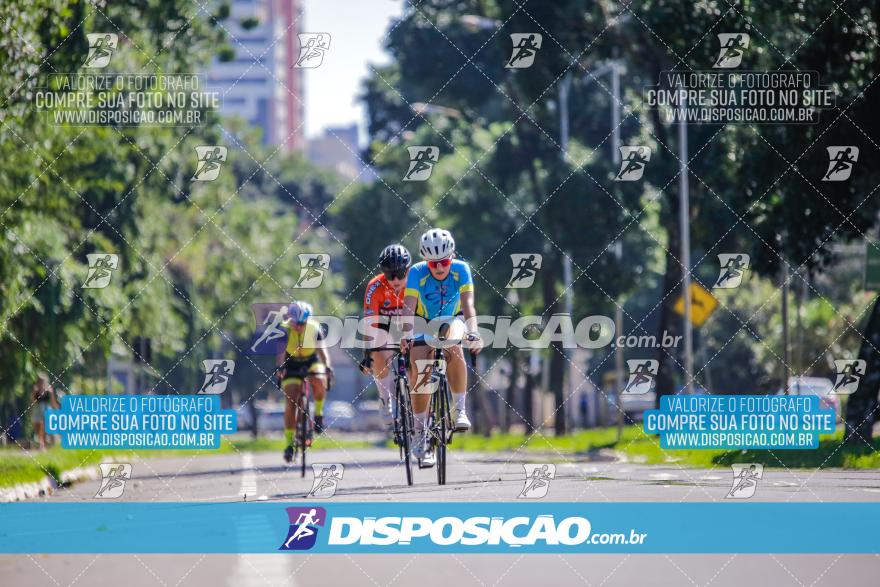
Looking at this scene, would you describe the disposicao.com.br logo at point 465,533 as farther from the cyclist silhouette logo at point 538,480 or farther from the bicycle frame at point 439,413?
the bicycle frame at point 439,413

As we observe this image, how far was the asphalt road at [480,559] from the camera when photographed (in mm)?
8828

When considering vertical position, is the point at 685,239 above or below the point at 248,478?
above

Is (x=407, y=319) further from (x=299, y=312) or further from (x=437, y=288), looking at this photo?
(x=299, y=312)

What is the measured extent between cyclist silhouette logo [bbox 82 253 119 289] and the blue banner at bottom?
2.06 metres

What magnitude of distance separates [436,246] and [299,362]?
1.39 meters

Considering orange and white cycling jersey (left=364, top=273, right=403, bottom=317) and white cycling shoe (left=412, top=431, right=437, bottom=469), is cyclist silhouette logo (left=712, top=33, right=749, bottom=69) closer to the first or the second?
orange and white cycling jersey (left=364, top=273, right=403, bottom=317)

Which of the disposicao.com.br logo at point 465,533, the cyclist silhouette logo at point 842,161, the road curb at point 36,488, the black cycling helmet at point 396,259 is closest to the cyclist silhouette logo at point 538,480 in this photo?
the disposicao.com.br logo at point 465,533

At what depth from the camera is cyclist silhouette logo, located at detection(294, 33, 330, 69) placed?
34.2 ft

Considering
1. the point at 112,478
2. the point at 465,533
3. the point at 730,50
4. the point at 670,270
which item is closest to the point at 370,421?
the point at 670,270

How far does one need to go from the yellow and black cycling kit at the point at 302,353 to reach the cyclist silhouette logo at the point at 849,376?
→ 364 centimetres

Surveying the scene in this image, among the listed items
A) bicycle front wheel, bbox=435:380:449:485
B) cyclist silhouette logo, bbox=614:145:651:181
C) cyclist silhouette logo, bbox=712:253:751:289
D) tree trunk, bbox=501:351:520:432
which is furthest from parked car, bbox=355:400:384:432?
tree trunk, bbox=501:351:520:432

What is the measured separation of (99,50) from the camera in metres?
10.6

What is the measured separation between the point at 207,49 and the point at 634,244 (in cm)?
478

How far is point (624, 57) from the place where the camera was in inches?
691
